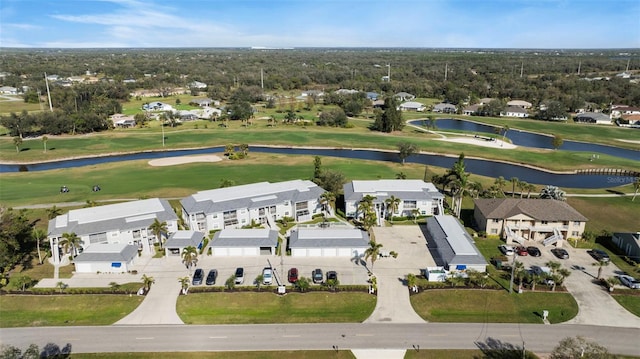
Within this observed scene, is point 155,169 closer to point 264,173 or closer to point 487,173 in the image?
point 264,173

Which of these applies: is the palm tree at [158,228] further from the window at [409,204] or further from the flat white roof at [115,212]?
the window at [409,204]

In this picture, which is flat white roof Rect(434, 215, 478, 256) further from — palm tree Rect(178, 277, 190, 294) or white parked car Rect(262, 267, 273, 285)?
palm tree Rect(178, 277, 190, 294)

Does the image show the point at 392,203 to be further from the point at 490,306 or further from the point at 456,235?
the point at 490,306

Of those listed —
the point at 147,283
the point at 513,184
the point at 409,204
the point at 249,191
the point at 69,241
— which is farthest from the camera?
the point at 513,184

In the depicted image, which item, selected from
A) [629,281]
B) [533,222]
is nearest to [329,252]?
[533,222]

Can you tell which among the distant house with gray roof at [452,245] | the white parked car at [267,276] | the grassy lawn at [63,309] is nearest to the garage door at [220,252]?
the white parked car at [267,276]

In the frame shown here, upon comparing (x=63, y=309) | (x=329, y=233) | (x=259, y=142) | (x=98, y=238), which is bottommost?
(x=63, y=309)

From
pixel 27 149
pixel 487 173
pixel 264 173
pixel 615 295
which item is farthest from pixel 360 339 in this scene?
pixel 27 149
